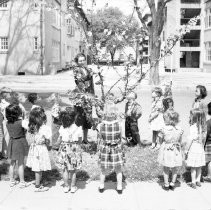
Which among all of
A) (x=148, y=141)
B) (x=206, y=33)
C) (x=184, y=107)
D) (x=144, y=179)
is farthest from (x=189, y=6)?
(x=144, y=179)

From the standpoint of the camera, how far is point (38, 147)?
20.2 feet

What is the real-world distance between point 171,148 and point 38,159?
200 centimetres

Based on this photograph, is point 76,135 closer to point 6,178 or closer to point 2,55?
point 6,178

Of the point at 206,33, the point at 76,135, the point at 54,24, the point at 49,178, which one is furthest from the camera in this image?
the point at 206,33

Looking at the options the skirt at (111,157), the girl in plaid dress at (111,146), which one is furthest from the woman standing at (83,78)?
the skirt at (111,157)

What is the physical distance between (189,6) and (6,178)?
1702 inches

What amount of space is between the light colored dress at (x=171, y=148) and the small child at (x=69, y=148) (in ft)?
4.16

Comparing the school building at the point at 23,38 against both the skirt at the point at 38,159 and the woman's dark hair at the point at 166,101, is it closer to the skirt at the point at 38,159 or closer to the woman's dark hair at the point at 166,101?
the woman's dark hair at the point at 166,101

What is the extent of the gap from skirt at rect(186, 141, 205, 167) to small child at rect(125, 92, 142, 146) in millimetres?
2100

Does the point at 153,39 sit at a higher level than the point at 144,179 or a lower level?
higher

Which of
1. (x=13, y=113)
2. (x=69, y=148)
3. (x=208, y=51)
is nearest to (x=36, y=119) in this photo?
(x=13, y=113)

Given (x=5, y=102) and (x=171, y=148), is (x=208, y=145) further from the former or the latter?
(x=5, y=102)

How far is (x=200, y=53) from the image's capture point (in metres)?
47.0

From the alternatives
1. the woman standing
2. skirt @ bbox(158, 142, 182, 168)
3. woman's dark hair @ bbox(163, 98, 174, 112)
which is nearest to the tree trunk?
woman's dark hair @ bbox(163, 98, 174, 112)
